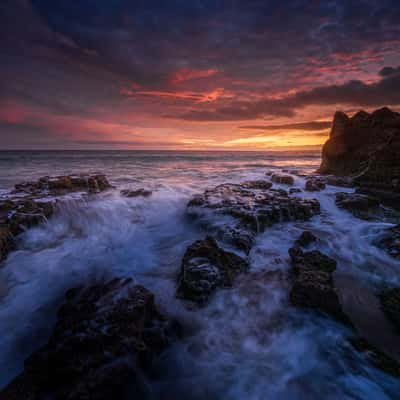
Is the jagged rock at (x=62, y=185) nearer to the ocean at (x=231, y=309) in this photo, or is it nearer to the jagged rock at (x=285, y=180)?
the ocean at (x=231, y=309)

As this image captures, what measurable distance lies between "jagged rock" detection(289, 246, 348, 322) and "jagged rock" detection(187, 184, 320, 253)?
1.63 meters

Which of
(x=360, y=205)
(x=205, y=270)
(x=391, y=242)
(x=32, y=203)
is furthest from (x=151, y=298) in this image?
(x=360, y=205)

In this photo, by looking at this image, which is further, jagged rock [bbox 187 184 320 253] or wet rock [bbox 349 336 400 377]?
jagged rock [bbox 187 184 320 253]

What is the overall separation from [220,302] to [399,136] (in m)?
14.0

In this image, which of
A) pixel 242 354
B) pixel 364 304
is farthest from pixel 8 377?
→ pixel 364 304

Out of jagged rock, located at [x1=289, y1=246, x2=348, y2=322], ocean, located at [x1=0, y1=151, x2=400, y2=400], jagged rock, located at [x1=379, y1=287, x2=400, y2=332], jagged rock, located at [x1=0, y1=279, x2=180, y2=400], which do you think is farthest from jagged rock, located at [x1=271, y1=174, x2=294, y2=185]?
jagged rock, located at [x1=0, y1=279, x2=180, y2=400]

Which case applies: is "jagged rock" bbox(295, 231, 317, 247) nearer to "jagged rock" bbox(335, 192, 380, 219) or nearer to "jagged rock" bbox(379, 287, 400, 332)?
"jagged rock" bbox(379, 287, 400, 332)

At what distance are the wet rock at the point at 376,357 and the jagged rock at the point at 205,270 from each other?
226 centimetres

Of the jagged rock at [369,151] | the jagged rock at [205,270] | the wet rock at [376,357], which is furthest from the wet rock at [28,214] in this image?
the jagged rock at [369,151]

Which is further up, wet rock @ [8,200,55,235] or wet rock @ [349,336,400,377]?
wet rock @ [8,200,55,235]

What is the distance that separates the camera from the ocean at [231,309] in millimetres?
2781

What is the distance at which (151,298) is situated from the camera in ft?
11.3

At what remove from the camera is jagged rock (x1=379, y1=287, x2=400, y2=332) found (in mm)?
3443

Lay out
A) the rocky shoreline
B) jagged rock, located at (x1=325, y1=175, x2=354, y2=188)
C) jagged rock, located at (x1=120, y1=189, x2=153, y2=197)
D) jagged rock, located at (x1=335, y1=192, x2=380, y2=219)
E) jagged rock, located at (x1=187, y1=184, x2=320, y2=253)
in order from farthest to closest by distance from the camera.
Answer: jagged rock, located at (x1=325, y1=175, x2=354, y2=188), jagged rock, located at (x1=120, y1=189, x2=153, y2=197), jagged rock, located at (x1=335, y1=192, x2=380, y2=219), jagged rock, located at (x1=187, y1=184, x2=320, y2=253), the rocky shoreline
